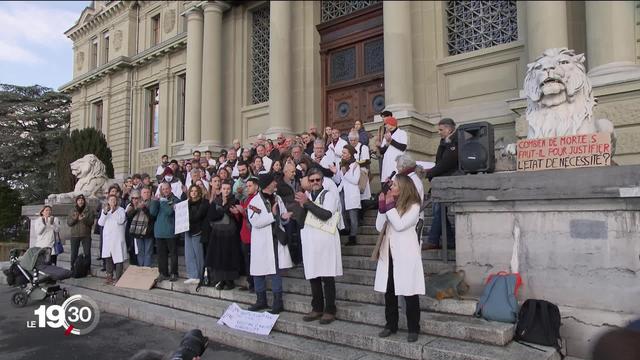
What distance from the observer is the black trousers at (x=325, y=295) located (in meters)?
5.81

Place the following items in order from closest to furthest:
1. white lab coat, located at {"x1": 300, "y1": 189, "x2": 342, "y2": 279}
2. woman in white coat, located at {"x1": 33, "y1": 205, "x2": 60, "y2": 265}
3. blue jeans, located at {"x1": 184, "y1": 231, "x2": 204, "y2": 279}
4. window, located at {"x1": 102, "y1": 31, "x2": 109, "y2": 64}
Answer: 1. white lab coat, located at {"x1": 300, "y1": 189, "x2": 342, "y2": 279}
2. blue jeans, located at {"x1": 184, "y1": 231, "x2": 204, "y2": 279}
3. woman in white coat, located at {"x1": 33, "y1": 205, "x2": 60, "y2": 265}
4. window, located at {"x1": 102, "y1": 31, "x2": 109, "y2": 64}

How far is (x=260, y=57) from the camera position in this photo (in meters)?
18.1

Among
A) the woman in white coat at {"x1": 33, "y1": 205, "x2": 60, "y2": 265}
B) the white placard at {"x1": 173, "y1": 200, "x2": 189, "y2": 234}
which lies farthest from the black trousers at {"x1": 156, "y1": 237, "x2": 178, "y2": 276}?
the woman in white coat at {"x1": 33, "y1": 205, "x2": 60, "y2": 265}

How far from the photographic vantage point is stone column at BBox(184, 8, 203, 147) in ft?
60.1

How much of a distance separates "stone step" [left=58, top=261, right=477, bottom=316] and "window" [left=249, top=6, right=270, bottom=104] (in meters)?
11.5

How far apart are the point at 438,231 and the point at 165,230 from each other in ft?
15.7

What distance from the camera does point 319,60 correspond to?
1628 cm

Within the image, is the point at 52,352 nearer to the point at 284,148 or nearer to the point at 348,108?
the point at 284,148

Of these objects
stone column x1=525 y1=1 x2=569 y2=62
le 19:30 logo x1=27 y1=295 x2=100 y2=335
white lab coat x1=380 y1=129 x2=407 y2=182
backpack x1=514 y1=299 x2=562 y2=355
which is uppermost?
stone column x1=525 y1=1 x2=569 y2=62

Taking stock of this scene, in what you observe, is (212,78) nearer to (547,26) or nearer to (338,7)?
(338,7)

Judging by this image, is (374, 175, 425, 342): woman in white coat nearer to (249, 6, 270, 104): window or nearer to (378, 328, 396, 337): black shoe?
(378, 328, 396, 337): black shoe

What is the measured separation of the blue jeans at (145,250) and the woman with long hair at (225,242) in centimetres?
235

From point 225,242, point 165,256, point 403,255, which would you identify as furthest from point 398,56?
point 403,255

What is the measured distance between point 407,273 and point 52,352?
4.46 m
